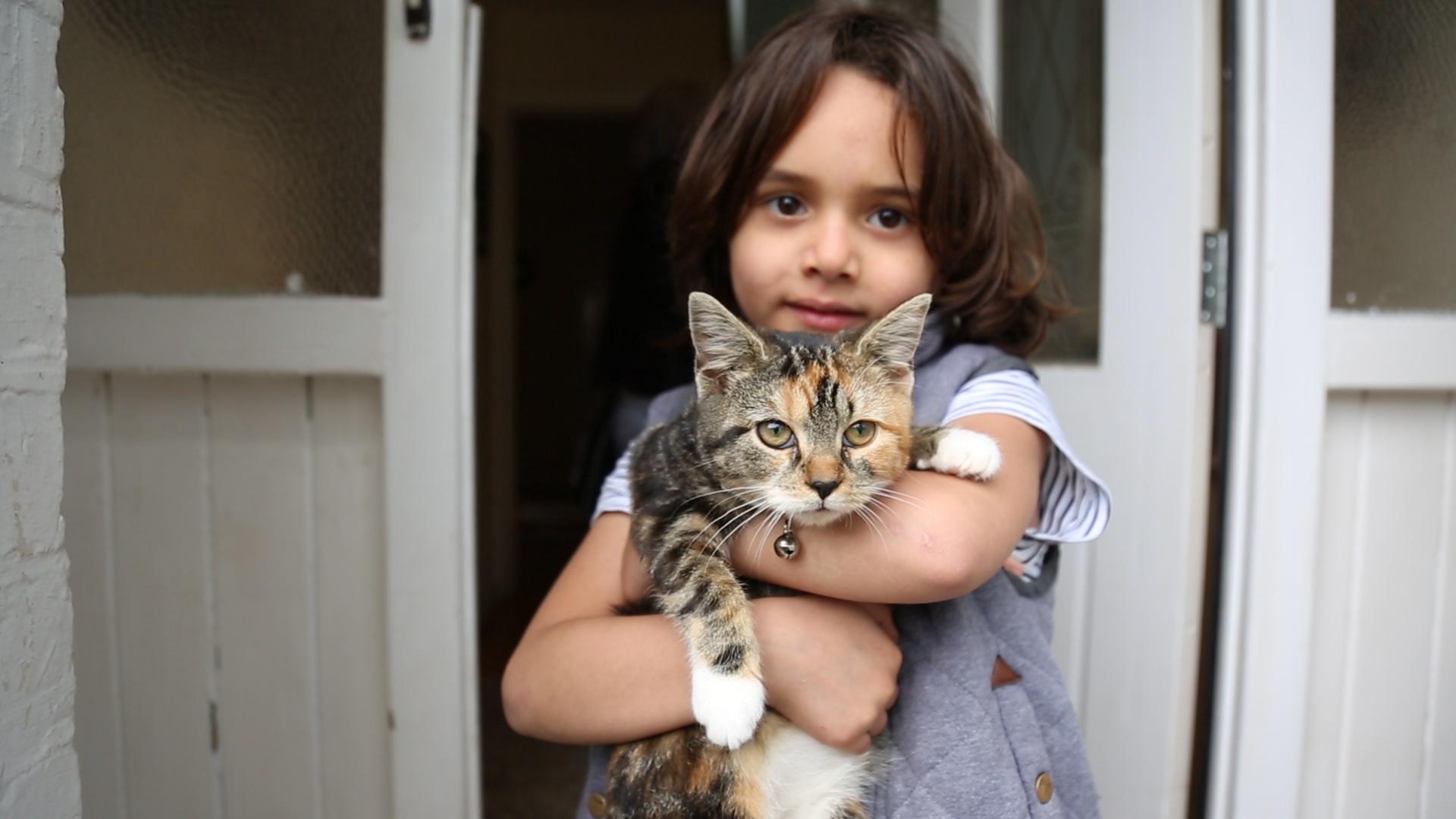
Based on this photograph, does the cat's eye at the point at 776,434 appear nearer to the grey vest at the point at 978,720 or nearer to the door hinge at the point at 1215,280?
the grey vest at the point at 978,720

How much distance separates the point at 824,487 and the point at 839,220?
0.39 meters

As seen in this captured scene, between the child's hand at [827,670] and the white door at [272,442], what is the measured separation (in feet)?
2.72

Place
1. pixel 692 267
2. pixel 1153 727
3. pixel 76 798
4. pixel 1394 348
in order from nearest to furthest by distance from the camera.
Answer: pixel 76 798 < pixel 692 267 < pixel 1394 348 < pixel 1153 727

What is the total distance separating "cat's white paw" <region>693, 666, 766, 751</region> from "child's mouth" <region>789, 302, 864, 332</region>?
542mm

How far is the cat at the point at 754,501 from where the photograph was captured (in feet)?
2.93

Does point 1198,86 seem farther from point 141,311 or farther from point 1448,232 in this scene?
point 141,311

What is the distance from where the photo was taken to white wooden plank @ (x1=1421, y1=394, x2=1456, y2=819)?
4.91 ft

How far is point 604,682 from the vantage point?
953mm

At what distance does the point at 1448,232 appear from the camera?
58.9 inches

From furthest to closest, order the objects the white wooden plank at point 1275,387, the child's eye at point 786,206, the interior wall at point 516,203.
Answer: the interior wall at point 516,203
the white wooden plank at point 1275,387
the child's eye at point 786,206

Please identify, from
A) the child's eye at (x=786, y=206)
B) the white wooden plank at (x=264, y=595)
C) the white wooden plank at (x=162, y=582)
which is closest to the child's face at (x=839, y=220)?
the child's eye at (x=786, y=206)

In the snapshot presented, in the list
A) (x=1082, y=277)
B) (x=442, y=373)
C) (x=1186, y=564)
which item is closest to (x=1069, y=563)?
(x=1186, y=564)

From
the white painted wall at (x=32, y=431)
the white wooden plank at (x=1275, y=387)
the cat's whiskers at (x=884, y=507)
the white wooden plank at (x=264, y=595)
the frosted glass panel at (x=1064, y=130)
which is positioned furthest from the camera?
the frosted glass panel at (x=1064, y=130)

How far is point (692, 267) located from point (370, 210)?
2.22 feet
